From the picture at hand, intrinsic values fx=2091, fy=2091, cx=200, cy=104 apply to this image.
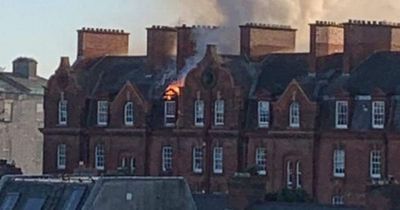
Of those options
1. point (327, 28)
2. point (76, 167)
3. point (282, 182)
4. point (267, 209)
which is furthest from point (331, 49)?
point (267, 209)

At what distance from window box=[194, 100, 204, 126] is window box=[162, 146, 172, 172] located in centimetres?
231

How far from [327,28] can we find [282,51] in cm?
644

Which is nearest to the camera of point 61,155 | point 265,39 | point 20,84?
point 265,39

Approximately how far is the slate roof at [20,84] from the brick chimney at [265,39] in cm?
3294

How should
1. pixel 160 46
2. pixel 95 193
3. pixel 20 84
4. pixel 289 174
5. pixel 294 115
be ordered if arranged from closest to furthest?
pixel 95 193 < pixel 289 174 < pixel 294 115 < pixel 160 46 < pixel 20 84

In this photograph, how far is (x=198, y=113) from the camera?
111188mm

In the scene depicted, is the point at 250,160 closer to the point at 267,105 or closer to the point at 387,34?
the point at 267,105

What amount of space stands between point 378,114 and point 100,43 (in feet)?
81.2

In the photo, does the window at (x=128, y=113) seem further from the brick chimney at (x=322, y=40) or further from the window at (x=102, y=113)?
the brick chimney at (x=322, y=40)

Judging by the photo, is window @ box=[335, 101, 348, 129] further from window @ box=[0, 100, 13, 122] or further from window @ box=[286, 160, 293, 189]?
window @ box=[0, 100, 13, 122]

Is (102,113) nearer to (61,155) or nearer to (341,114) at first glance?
(61,155)

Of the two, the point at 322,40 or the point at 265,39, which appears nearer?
the point at 322,40

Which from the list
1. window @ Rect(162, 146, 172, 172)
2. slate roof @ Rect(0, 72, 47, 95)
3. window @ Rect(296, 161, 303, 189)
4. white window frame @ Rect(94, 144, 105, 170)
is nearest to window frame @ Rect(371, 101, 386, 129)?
window @ Rect(296, 161, 303, 189)

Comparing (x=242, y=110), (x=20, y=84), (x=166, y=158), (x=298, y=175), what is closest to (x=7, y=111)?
(x=20, y=84)
